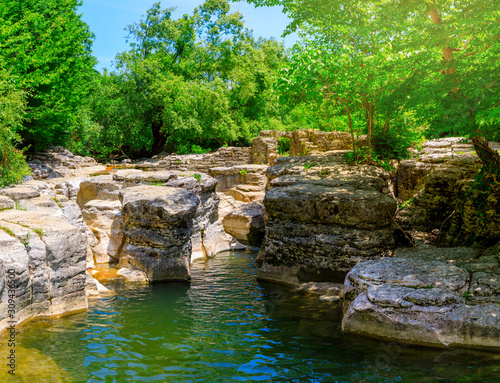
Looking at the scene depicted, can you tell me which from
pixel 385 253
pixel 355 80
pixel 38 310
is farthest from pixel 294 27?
pixel 38 310

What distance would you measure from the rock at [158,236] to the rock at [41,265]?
2.94 m

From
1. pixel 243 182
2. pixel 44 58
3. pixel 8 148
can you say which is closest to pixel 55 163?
pixel 44 58

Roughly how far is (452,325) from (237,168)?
58.3ft

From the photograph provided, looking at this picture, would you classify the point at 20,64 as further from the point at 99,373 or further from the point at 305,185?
the point at 99,373

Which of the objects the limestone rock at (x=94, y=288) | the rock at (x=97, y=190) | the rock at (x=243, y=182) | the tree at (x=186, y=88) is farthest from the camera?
the tree at (x=186, y=88)

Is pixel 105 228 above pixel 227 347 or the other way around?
above

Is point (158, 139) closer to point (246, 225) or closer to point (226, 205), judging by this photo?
point (226, 205)

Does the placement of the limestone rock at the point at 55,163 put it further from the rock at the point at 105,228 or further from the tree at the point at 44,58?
the rock at the point at 105,228

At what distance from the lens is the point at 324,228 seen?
38.2 ft

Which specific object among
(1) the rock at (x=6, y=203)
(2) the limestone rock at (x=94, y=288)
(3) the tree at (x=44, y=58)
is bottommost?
(2) the limestone rock at (x=94, y=288)

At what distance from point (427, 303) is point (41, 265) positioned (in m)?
7.42

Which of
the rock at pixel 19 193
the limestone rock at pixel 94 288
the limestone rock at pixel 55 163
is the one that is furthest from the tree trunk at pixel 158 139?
the limestone rock at pixel 94 288

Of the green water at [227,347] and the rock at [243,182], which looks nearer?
the green water at [227,347]

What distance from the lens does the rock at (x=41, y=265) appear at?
753cm
